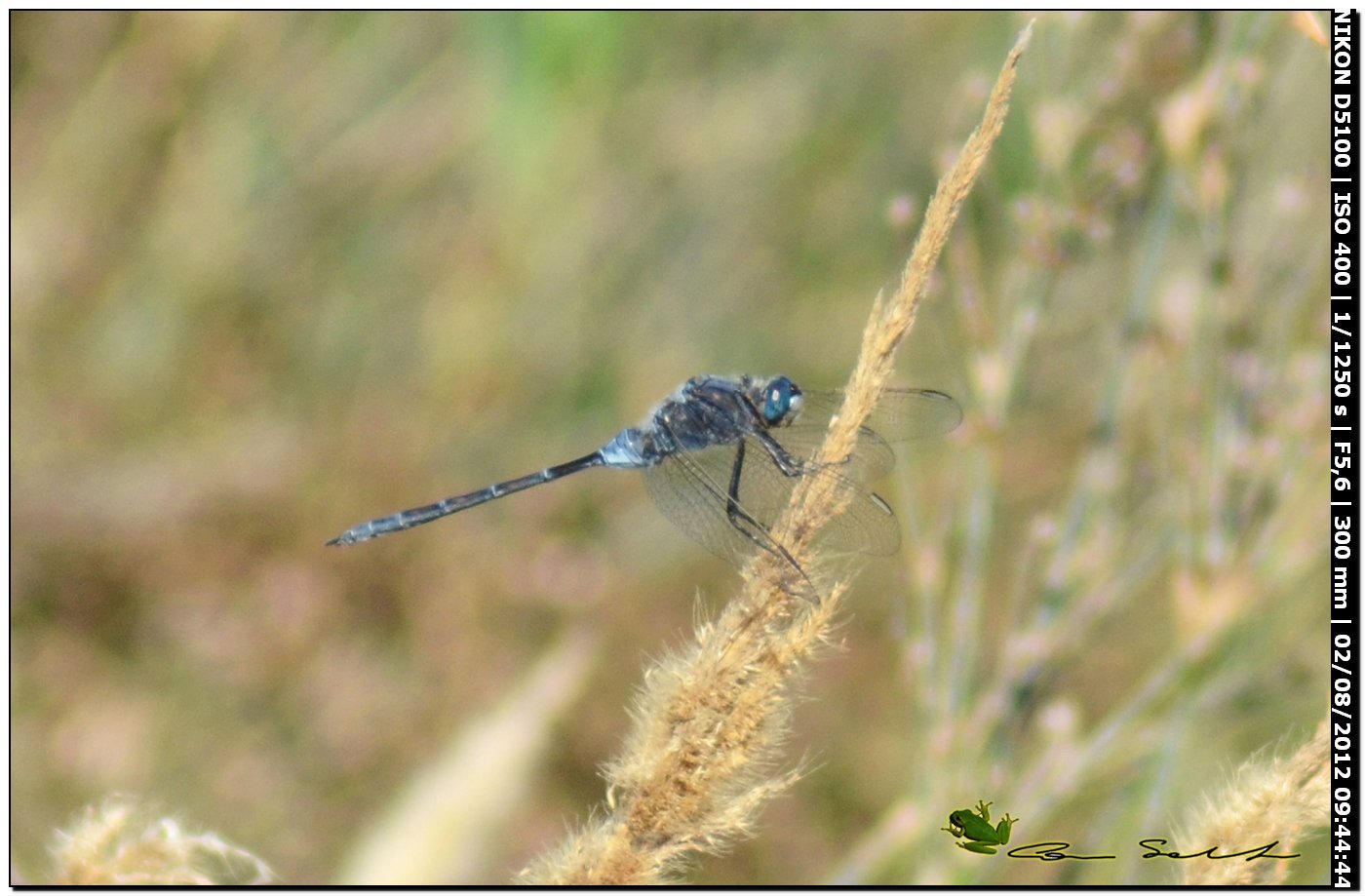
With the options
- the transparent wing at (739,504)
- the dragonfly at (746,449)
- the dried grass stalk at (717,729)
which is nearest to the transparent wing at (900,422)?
the dragonfly at (746,449)

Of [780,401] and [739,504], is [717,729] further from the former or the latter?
[780,401]

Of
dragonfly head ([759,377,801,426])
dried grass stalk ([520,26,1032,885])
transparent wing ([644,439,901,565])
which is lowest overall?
dried grass stalk ([520,26,1032,885])

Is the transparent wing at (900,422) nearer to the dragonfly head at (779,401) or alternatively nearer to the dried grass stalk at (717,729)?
the dragonfly head at (779,401)

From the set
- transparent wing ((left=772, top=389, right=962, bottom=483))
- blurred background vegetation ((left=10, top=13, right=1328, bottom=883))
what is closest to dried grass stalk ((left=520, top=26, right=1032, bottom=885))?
transparent wing ((left=772, top=389, right=962, bottom=483))

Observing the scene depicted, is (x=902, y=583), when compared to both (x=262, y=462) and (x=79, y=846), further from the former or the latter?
(x=262, y=462)

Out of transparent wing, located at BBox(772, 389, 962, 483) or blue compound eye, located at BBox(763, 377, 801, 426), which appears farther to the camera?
blue compound eye, located at BBox(763, 377, 801, 426)

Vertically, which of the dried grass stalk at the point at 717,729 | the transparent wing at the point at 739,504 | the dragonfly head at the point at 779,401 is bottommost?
the dried grass stalk at the point at 717,729

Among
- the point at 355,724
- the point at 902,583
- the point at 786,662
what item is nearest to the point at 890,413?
the point at 902,583

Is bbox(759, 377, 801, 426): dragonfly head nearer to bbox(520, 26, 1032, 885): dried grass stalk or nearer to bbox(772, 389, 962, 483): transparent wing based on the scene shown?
bbox(772, 389, 962, 483): transparent wing
